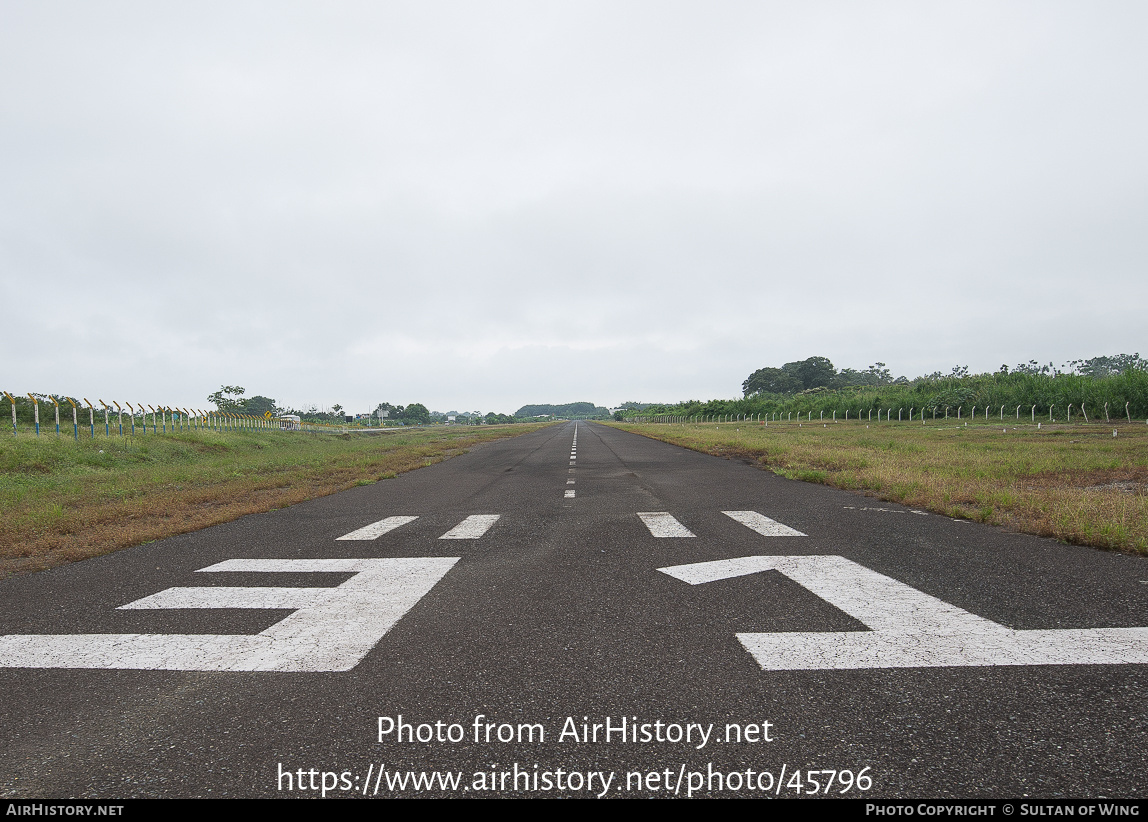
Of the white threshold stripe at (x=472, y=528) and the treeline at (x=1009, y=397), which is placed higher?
the treeline at (x=1009, y=397)

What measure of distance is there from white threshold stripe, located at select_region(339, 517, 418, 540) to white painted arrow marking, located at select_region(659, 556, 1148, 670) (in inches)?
187

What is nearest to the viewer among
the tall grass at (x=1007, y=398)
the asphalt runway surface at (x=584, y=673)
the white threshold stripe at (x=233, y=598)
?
the asphalt runway surface at (x=584, y=673)

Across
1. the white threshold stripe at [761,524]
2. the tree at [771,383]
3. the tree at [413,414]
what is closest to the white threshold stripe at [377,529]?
the white threshold stripe at [761,524]

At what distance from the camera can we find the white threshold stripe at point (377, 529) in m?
6.54

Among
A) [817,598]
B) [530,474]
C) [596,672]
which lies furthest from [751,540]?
[530,474]

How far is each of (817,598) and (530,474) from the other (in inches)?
425

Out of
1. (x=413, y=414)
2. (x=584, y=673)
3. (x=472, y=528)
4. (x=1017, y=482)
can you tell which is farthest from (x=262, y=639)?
(x=413, y=414)

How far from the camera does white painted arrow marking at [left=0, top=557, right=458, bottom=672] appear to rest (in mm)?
3031

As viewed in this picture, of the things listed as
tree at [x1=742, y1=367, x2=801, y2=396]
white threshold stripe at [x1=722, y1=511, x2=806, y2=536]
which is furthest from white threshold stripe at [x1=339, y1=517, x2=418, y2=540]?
tree at [x1=742, y1=367, x2=801, y2=396]

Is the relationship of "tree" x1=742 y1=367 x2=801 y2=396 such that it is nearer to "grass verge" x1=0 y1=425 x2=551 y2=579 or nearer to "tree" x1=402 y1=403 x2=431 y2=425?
"tree" x1=402 y1=403 x2=431 y2=425

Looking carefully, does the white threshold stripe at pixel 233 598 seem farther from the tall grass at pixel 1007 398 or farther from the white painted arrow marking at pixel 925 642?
the tall grass at pixel 1007 398

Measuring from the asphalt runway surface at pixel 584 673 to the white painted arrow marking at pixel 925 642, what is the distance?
0.8 inches
